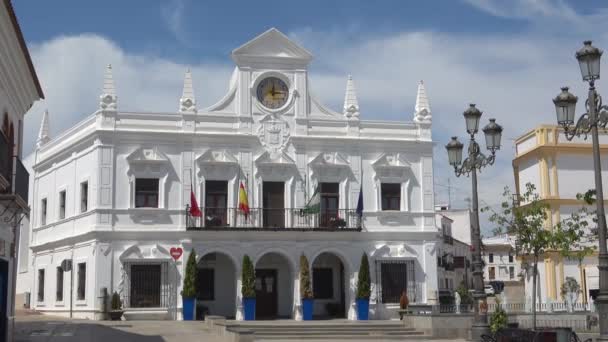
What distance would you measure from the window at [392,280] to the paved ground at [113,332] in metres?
9.18

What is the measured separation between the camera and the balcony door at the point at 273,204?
36969 mm

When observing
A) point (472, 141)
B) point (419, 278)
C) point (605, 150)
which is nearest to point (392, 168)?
point (419, 278)

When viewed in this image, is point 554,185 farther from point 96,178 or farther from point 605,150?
point 96,178

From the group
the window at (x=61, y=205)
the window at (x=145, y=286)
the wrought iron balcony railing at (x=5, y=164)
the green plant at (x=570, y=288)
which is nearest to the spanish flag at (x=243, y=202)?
the window at (x=145, y=286)

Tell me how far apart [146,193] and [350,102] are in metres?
10.2

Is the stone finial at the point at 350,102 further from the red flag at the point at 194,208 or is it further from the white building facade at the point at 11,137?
the white building facade at the point at 11,137

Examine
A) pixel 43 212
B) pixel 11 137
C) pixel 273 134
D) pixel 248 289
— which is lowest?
pixel 248 289

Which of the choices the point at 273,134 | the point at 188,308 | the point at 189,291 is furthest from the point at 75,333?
the point at 273,134

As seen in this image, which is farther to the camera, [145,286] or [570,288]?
[570,288]

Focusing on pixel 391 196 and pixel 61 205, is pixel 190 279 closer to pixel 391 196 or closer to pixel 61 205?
pixel 61 205

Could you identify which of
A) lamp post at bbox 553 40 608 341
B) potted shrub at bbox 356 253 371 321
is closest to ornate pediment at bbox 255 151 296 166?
potted shrub at bbox 356 253 371 321

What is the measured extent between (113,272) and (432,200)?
582 inches

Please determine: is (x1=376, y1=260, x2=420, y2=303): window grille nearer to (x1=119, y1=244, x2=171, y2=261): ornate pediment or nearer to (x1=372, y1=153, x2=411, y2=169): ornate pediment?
(x1=372, y1=153, x2=411, y2=169): ornate pediment

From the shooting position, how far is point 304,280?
36.1 meters
